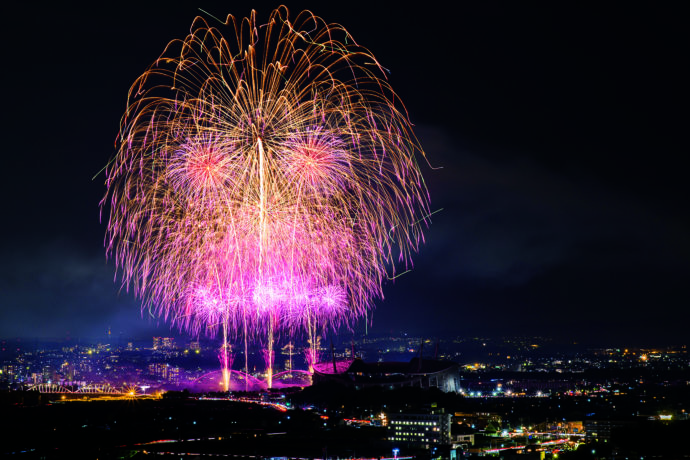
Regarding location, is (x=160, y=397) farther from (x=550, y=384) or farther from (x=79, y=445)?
(x=550, y=384)

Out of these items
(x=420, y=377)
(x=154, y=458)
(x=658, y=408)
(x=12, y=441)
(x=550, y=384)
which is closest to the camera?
(x=154, y=458)

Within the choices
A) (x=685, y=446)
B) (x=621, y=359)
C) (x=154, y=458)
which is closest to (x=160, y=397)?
(x=154, y=458)

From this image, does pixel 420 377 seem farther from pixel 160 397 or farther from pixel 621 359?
pixel 621 359

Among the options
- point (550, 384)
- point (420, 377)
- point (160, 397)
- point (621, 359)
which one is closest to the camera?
point (160, 397)

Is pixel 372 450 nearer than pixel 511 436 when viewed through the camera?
Yes

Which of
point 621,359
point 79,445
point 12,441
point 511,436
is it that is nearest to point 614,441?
point 511,436

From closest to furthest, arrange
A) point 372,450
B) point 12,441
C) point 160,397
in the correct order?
1. point 372,450
2. point 12,441
3. point 160,397

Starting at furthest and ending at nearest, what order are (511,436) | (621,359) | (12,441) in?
(621,359), (511,436), (12,441)

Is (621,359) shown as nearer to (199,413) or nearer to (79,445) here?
Answer: (199,413)

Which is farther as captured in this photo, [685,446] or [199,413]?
[199,413]
